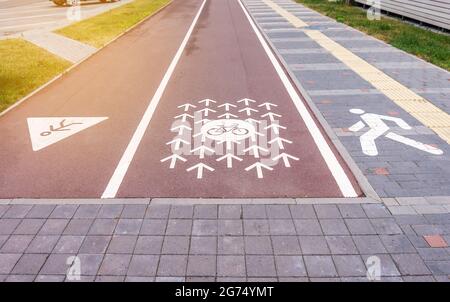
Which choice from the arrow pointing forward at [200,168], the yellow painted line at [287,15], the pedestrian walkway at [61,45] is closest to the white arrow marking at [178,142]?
the arrow pointing forward at [200,168]

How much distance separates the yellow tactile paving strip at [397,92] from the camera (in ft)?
27.7

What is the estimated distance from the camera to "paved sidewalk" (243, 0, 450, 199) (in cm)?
648

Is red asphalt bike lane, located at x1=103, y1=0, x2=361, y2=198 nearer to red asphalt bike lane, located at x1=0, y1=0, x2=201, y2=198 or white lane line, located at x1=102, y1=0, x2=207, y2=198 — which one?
white lane line, located at x1=102, y1=0, x2=207, y2=198

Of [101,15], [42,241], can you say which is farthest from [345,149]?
[101,15]

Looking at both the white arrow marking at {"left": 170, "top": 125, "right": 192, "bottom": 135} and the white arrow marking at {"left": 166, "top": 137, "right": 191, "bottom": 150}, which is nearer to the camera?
the white arrow marking at {"left": 166, "top": 137, "right": 191, "bottom": 150}

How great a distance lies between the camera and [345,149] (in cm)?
731

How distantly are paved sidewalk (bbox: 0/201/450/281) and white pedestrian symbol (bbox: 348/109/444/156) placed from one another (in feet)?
6.94

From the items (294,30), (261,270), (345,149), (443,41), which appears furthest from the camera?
(294,30)

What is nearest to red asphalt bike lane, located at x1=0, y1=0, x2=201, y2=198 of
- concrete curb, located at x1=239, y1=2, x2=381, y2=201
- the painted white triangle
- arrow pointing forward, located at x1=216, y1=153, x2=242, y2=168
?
the painted white triangle

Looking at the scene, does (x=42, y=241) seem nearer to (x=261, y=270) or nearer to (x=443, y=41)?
(x=261, y=270)

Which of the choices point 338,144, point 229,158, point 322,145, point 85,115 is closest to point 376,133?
point 338,144
